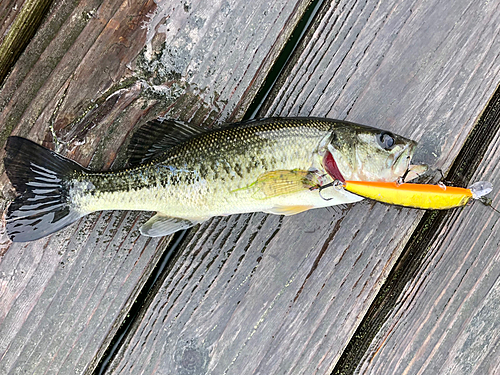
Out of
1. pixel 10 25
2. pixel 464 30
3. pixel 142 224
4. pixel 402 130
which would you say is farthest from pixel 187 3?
pixel 464 30

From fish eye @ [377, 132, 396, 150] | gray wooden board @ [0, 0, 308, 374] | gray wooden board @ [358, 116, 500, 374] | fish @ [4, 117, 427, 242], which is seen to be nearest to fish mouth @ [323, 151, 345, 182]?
fish @ [4, 117, 427, 242]

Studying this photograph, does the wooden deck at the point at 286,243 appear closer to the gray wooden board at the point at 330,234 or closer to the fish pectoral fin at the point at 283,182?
the gray wooden board at the point at 330,234

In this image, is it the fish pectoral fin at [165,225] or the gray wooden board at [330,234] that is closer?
the fish pectoral fin at [165,225]

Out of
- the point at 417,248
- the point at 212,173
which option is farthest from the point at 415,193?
the point at 212,173

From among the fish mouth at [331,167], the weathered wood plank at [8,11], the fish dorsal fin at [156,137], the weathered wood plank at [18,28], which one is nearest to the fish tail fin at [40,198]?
the fish dorsal fin at [156,137]

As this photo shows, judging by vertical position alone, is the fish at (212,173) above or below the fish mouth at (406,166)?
below

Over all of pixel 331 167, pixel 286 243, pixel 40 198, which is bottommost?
pixel 40 198

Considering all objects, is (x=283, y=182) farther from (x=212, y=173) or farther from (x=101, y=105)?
(x=101, y=105)
